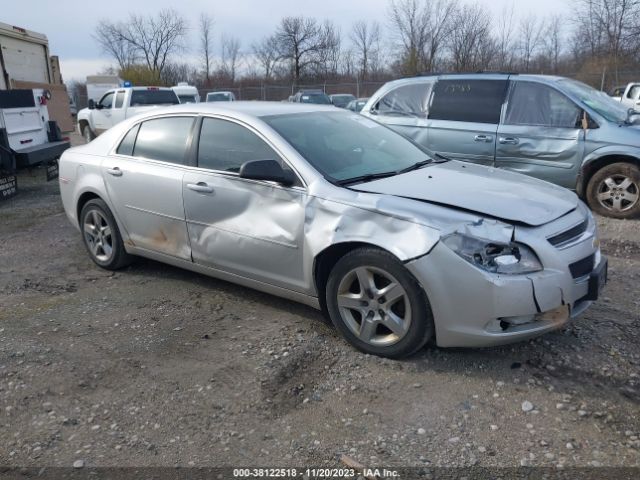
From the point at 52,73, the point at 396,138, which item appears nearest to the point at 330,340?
the point at 396,138

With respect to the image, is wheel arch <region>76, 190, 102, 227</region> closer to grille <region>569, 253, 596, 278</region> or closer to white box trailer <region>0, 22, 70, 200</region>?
white box trailer <region>0, 22, 70, 200</region>

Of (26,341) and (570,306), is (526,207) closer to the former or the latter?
(570,306)

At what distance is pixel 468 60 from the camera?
33.7 meters

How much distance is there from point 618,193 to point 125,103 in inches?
566

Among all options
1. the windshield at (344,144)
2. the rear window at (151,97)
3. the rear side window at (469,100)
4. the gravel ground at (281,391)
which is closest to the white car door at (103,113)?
the rear window at (151,97)

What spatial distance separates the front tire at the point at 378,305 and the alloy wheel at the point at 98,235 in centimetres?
260

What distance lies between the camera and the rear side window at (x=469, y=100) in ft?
24.1

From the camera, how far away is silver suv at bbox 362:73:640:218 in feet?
21.9

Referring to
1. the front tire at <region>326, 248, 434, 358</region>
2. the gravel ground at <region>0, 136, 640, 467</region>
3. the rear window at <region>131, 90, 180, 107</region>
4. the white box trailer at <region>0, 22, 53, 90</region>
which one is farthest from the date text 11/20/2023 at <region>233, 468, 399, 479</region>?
the rear window at <region>131, 90, 180, 107</region>

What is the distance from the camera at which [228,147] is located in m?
4.23

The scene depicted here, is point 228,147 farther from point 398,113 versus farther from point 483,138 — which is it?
point 398,113

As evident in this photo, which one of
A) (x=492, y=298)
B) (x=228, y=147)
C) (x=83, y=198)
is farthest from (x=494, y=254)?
(x=83, y=198)

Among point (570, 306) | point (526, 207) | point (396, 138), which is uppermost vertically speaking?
point (396, 138)

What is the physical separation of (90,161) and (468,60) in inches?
1268
